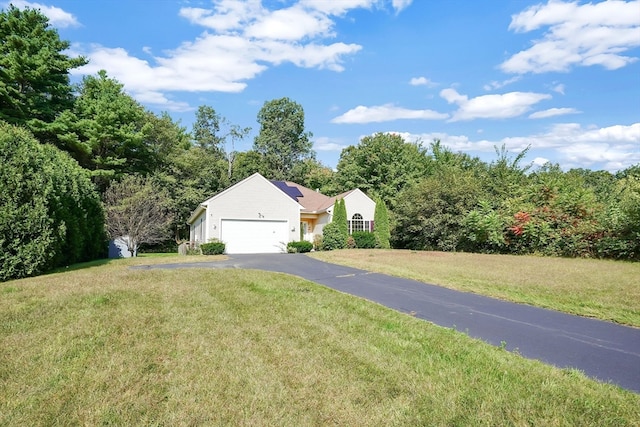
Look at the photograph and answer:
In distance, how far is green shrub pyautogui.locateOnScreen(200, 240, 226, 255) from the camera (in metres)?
19.5

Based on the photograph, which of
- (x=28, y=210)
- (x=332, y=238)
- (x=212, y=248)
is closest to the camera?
(x=28, y=210)

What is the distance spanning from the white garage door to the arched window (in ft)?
17.9

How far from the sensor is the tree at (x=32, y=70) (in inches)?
802

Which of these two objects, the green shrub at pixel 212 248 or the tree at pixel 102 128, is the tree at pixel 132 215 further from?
the tree at pixel 102 128

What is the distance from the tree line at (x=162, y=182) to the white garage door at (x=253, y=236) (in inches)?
203

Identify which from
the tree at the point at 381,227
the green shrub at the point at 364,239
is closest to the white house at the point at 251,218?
the green shrub at the point at 364,239

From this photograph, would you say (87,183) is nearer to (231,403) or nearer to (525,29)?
(231,403)

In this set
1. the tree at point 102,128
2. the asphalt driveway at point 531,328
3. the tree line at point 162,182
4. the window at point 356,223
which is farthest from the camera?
the window at point 356,223

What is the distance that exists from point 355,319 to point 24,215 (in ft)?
33.5

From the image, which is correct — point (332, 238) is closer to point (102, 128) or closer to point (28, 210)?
point (28, 210)

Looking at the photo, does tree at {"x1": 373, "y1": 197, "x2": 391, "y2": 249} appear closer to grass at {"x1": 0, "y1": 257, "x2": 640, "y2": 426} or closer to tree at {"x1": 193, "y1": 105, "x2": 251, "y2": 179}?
grass at {"x1": 0, "y1": 257, "x2": 640, "y2": 426}

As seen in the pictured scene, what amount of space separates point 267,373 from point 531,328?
14.3 feet

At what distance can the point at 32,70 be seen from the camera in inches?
822

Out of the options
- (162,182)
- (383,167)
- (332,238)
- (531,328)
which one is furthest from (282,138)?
(531,328)
